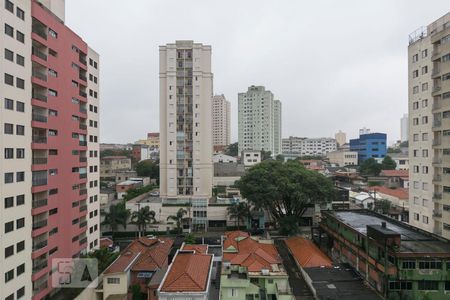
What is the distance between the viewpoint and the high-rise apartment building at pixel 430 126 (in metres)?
29.0

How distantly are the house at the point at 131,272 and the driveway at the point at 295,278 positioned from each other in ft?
38.2

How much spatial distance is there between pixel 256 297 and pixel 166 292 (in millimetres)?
7839

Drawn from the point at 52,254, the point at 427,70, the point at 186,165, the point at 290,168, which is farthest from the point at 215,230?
the point at 427,70

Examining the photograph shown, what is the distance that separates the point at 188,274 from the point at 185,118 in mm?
32739

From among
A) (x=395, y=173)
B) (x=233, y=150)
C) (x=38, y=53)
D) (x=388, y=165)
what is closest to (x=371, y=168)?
(x=388, y=165)

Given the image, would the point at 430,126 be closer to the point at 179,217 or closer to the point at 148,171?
A: the point at 179,217

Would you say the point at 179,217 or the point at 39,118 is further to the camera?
the point at 179,217

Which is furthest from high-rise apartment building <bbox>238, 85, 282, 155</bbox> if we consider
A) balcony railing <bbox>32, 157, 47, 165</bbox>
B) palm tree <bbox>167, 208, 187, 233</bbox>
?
balcony railing <bbox>32, 157, 47, 165</bbox>

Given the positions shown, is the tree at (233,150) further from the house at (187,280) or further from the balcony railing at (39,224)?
the balcony railing at (39,224)

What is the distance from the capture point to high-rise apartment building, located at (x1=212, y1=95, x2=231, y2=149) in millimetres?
160125

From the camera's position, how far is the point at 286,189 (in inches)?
1563

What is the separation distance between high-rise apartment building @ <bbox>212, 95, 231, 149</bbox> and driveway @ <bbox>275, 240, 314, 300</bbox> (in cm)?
12231
